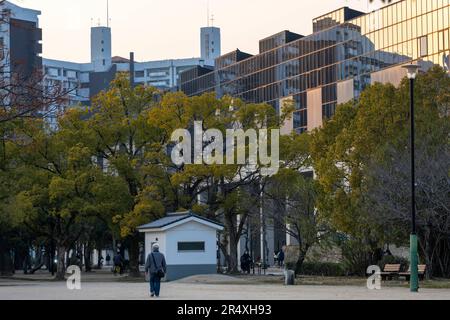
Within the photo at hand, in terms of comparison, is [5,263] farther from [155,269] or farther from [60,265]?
[155,269]

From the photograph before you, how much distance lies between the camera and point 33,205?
58188mm

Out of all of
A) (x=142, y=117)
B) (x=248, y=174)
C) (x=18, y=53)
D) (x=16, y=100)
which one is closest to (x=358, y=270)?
(x=248, y=174)

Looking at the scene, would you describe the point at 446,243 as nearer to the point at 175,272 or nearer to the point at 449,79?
the point at 449,79

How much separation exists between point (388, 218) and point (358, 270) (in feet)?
35.7

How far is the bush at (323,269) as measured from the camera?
5412 centimetres

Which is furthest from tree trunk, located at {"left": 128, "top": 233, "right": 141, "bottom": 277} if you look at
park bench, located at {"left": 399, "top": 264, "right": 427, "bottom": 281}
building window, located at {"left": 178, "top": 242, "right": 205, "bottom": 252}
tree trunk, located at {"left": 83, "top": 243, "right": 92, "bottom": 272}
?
tree trunk, located at {"left": 83, "top": 243, "right": 92, "bottom": 272}

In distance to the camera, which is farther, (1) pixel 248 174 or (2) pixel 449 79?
(1) pixel 248 174

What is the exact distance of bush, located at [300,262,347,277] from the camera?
5412 centimetres

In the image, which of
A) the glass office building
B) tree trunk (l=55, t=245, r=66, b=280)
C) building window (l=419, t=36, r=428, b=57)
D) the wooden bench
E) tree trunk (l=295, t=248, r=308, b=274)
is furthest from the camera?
building window (l=419, t=36, r=428, b=57)

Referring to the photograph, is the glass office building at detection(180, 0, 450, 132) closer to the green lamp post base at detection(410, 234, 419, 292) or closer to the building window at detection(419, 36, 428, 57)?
the building window at detection(419, 36, 428, 57)

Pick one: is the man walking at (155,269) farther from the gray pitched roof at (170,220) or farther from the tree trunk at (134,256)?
the tree trunk at (134,256)

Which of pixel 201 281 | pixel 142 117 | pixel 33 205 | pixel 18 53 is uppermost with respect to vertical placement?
pixel 18 53

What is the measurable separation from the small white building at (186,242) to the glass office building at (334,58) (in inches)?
1894

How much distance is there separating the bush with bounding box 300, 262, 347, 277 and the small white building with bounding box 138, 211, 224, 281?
6.92 m
